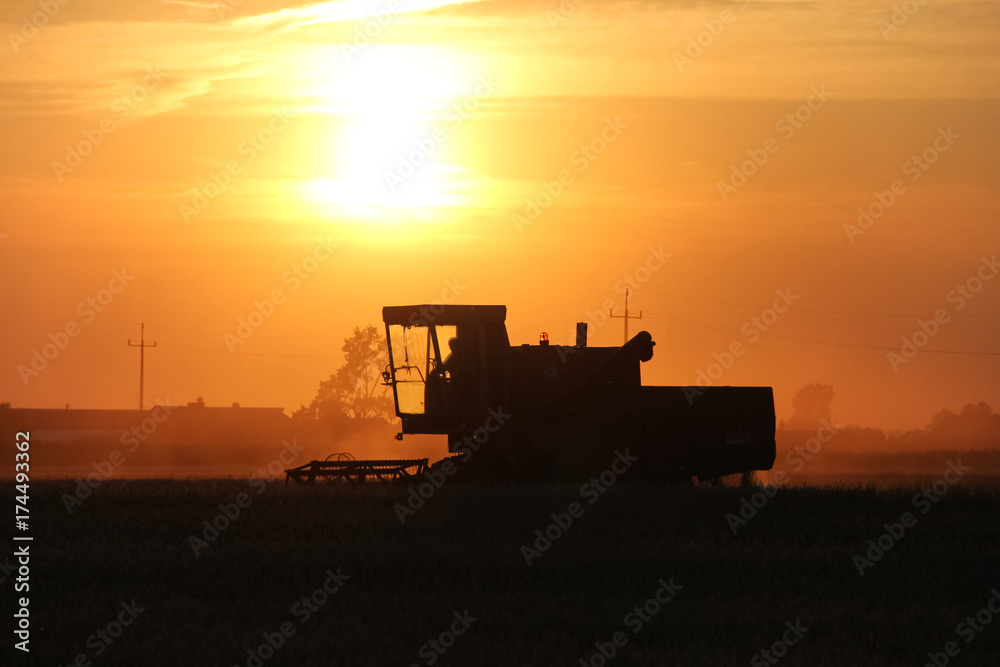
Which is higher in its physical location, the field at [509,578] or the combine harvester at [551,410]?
the combine harvester at [551,410]

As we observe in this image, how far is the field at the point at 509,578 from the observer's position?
12.2 m

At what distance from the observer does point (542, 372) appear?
2705 centimetres

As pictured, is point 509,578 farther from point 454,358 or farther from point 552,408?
point 454,358

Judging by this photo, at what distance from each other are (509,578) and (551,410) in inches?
447

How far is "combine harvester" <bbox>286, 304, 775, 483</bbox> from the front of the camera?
26.7 meters

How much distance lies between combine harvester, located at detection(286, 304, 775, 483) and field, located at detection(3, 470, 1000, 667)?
3.71 m

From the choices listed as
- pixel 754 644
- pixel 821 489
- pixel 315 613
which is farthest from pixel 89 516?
pixel 821 489

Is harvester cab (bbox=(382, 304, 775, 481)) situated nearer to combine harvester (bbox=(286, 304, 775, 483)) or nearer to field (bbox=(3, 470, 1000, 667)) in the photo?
combine harvester (bbox=(286, 304, 775, 483))

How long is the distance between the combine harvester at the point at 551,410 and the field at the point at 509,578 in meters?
3.71

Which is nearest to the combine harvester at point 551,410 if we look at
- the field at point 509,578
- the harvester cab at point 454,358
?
the harvester cab at point 454,358

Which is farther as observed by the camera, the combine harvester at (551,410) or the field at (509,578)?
the combine harvester at (551,410)

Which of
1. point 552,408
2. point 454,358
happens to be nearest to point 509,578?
point 552,408

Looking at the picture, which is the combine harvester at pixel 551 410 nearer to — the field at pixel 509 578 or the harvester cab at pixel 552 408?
the harvester cab at pixel 552 408

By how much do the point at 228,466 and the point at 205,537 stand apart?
56180 millimetres
